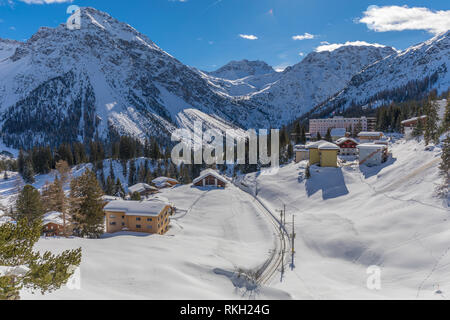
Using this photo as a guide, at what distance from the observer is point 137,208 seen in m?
37.0

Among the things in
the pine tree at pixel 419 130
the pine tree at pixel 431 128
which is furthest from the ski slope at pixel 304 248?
the pine tree at pixel 419 130

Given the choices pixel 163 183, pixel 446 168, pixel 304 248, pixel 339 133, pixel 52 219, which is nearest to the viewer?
pixel 304 248

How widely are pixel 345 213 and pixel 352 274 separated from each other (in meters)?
16.6

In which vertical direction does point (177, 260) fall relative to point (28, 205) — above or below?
below

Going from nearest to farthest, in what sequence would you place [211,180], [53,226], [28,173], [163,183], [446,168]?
1. [446,168]
2. [53,226]
3. [211,180]
4. [163,183]
5. [28,173]

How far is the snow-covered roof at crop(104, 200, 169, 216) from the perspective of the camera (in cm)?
3591

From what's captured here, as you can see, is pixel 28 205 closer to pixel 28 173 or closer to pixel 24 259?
pixel 24 259

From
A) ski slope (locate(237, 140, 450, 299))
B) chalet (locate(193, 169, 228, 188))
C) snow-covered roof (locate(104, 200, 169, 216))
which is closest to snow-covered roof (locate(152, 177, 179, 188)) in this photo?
chalet (locate(193, 169, 228, 188))

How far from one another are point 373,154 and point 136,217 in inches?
2034

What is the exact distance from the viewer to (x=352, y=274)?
25.0 meters

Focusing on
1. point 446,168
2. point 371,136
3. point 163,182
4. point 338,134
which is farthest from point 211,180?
point 338,134

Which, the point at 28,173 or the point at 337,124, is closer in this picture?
the point at 28,173
